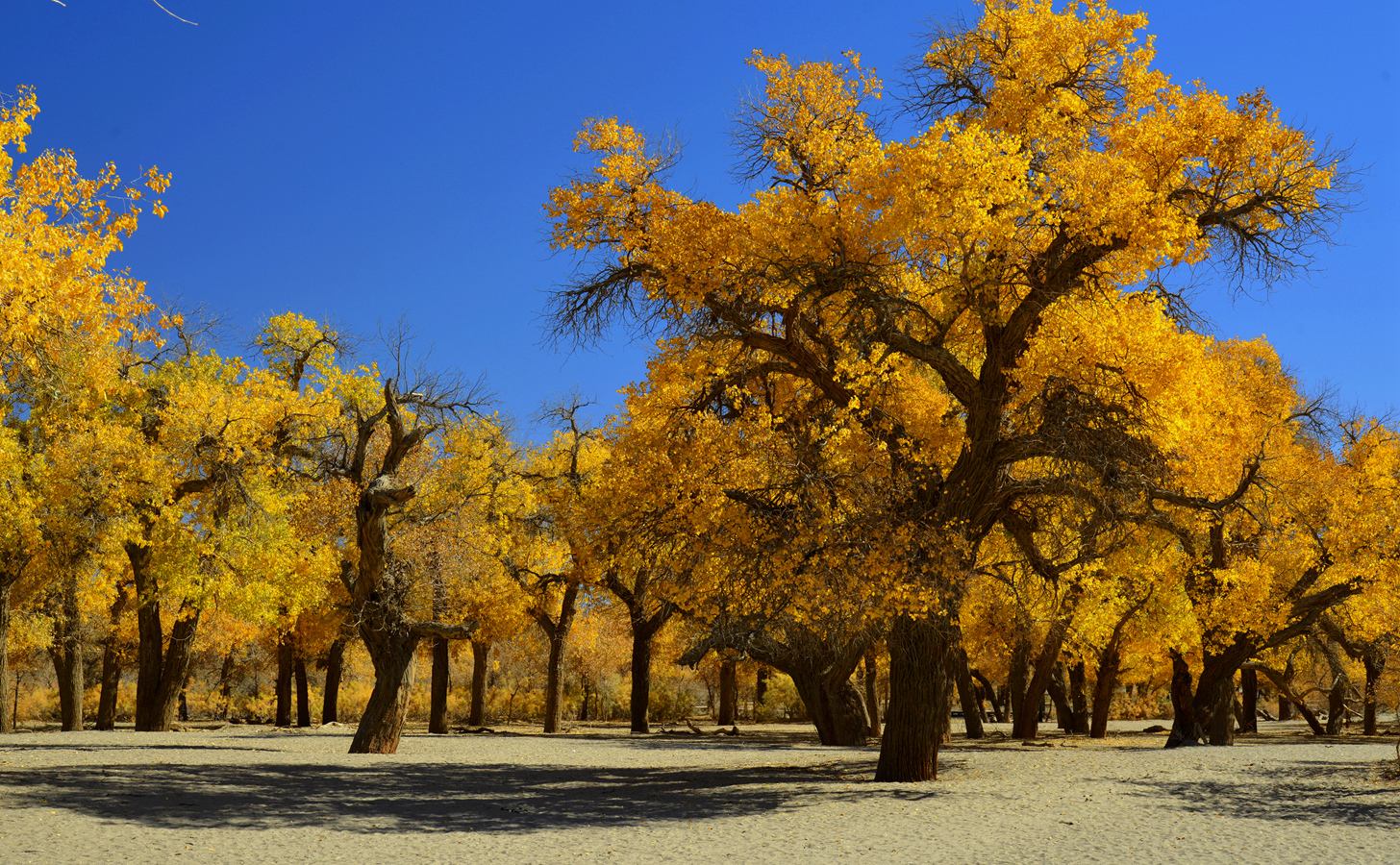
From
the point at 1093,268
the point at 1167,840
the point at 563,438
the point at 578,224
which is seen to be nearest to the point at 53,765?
the point at 578,224

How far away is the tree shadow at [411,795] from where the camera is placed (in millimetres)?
11539

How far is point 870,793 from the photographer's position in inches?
546

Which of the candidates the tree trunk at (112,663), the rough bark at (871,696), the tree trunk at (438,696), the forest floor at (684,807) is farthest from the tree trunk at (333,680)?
the rough bark at (871,696)

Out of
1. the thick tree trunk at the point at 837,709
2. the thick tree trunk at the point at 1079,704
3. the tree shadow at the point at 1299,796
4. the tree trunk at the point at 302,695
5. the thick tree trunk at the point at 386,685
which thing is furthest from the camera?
the tree trunk at the point at 302,695

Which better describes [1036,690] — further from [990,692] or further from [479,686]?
[479,686]

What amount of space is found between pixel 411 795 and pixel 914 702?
22.9 feet

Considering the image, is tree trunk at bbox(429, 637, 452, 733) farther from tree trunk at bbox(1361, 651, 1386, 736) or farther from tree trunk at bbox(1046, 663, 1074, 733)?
tree trunk at bbox(1361, 651, 1386, 736)

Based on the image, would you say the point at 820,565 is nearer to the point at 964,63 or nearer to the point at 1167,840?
the point at 1167,840

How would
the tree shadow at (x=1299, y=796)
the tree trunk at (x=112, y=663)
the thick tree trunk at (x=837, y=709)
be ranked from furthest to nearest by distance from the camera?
the tree trunk at (x=112, y=663) < the thick tree trunk at (x=837, y=709) < the tree shadow at (x=1299, y=796)

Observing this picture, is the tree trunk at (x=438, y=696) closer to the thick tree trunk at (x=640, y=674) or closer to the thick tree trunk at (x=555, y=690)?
the thick tree trunk at (x=555, y=690)

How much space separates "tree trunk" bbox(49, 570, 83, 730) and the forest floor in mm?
8768

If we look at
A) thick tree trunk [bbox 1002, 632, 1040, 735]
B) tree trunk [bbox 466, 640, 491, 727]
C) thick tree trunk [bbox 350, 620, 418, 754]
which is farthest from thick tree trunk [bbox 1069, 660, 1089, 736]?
thick tree trunk [bbox 350, 620, 418, 754]

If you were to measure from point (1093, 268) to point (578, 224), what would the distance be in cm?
738

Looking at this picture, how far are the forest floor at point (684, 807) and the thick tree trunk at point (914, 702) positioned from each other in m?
0.49
